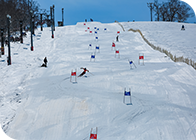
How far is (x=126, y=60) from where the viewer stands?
65.9 feet

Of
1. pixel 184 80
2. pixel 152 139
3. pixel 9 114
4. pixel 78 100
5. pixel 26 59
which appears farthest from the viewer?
pixel 26 59

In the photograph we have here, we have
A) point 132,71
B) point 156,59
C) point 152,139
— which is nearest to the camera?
point 152,139

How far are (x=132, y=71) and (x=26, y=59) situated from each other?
39.0 ft

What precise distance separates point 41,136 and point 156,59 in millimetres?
14758

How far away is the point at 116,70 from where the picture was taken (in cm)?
1666

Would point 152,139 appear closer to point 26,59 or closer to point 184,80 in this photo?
point 184,80

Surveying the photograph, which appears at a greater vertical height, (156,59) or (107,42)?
(107,42)

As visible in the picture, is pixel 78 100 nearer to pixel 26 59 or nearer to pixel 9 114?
pixel 9 114

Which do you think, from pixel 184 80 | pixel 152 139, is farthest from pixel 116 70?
pixel 152 139

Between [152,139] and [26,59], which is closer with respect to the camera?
[152,139]

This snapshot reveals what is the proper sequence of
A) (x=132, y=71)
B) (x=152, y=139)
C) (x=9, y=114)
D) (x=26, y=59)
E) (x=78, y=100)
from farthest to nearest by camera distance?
(x=26, y=59), (x=132, y=71), (x=78, y=100), (x=9, y=114), (x=152, y=139)

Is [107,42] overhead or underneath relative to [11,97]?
overhead

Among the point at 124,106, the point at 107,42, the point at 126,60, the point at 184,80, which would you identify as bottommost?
the point at 124,106

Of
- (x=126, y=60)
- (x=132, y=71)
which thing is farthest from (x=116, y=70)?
(x=126, y=60)
